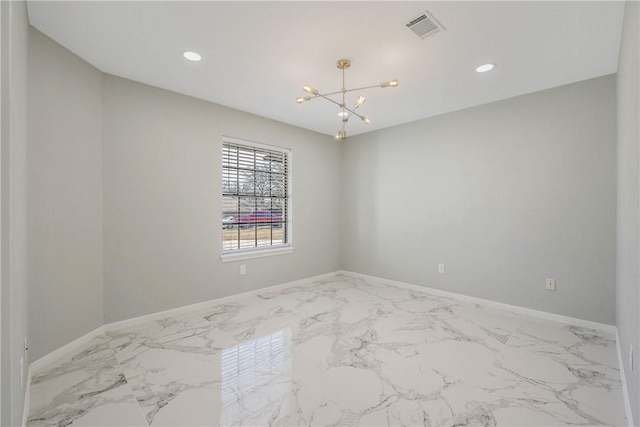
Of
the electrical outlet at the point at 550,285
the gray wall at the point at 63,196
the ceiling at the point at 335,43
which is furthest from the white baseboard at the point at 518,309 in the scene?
the gray wall at the point at 63,196

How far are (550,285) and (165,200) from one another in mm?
4404

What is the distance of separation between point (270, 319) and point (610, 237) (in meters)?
3.59

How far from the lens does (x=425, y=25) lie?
2.12 metres

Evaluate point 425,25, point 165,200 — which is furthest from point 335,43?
point 165,200

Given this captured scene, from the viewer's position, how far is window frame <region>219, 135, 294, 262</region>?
382 centimetres

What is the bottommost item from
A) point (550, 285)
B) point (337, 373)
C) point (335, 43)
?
point (337, 373)

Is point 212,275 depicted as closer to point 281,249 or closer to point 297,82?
point 281,249

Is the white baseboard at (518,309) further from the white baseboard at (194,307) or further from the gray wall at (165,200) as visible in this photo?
the gray wall at (165,200)

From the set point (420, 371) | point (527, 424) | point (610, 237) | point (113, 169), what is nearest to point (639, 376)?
point (527, 424)

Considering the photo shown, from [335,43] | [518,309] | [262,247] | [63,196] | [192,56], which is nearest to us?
[335,43]

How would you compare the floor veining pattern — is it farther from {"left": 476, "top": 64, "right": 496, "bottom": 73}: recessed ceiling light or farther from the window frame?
{"left": 476, "top": 64, "right": 496, "bottom": 73}: recessed ceiling light

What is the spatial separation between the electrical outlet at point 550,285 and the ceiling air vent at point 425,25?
289 cm

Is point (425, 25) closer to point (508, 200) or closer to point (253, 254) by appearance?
point (508, 200)

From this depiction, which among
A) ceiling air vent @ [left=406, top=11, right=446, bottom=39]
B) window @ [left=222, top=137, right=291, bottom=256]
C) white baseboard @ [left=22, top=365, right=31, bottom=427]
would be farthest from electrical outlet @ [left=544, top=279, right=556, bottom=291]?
white baseboard @ [left=22, top=365, right=31, bottom=427]
